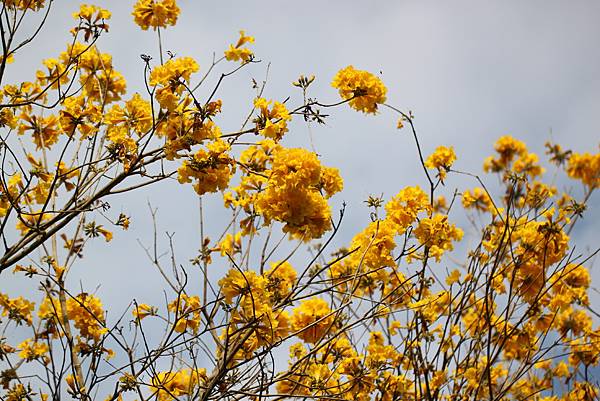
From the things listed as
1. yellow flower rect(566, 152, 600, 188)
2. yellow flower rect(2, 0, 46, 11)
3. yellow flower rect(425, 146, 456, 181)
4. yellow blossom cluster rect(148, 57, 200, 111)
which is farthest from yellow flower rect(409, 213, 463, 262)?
yellow flower rect(566, 152, 600, 188)

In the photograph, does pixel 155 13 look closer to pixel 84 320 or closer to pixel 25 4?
pixel 25 4

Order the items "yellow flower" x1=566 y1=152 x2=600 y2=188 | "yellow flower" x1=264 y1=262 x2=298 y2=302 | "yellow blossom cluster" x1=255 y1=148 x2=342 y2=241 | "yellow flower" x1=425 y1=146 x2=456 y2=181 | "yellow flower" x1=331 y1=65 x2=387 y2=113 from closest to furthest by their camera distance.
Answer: "yellow blossom cluster" x1=255 y1=148 x2=342 y2=241
"yellow flower" x1=264 y1=262 x2=298 y2=302
"yellow flower" x1=331 y1=65 x2=387 y2=113
"yellow flower" x1=425 y1=146 x2=456 y2=181
"yellow flower" x1=566 y1=152 x2=600 y2=188

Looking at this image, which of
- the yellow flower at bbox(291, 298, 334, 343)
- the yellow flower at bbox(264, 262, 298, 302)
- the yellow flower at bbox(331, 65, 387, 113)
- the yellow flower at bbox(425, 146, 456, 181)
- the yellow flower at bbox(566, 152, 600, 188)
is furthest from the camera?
the yellow flower at bbox(566, 152, 600, 188)

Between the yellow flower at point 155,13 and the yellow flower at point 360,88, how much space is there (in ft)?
3.57

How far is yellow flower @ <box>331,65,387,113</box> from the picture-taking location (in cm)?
333

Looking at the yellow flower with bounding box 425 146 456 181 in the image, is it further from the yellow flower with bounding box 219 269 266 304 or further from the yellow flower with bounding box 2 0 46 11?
the yellow flower with bounding box 2 0 46 11

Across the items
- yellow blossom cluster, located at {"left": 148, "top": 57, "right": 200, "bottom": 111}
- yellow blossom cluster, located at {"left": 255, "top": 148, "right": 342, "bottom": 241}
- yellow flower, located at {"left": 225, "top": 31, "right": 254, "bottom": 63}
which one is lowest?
yellow blossom cluster, located at {"left": 255, "top": 148, "right": 342, "bottom": 241}

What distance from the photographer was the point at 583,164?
6898 mm

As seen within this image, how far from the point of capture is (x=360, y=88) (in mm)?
3328

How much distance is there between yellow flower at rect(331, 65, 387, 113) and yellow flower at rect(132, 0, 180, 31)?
109cm

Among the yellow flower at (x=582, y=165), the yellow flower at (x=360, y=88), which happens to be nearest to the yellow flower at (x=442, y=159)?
the yellow flower at (x=360, y=88)

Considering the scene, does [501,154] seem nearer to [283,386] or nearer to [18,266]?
[283,386]

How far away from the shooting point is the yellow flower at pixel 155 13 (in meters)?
3.54

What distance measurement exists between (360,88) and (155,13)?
1.33 m
